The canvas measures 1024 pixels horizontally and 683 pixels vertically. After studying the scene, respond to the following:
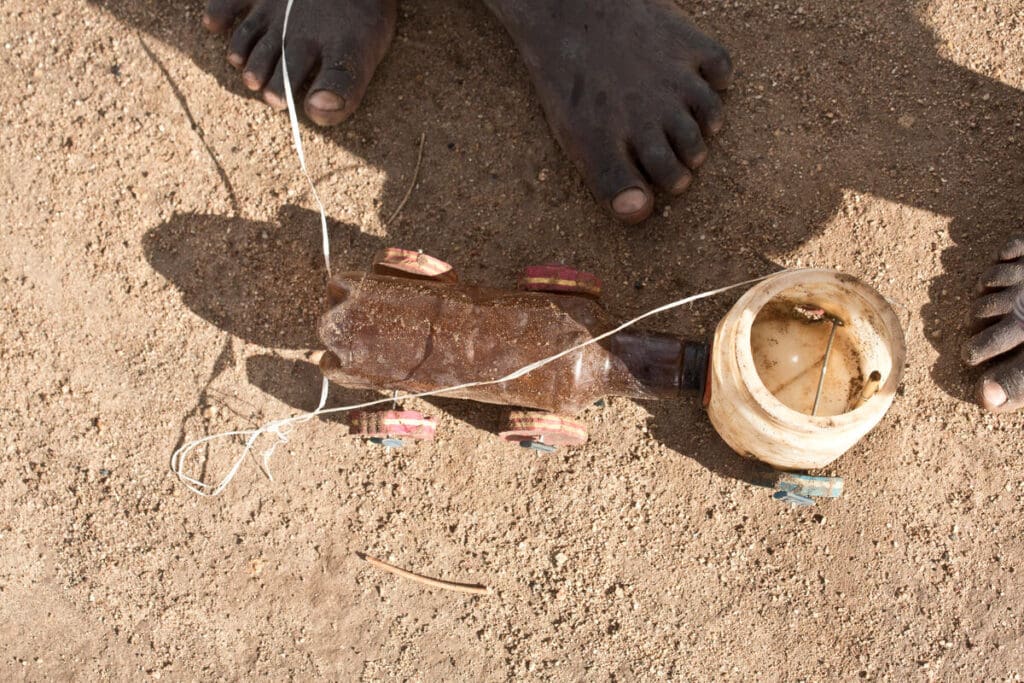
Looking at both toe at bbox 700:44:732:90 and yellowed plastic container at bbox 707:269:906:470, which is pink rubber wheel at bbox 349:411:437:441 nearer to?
yellowed plastic container at bbox 707:269:906:470

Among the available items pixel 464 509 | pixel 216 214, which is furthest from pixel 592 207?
pixel 216 214

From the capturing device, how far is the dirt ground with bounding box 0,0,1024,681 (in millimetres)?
2053

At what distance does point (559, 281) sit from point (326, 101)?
0.78 meters

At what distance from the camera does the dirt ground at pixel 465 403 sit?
2.05 metres

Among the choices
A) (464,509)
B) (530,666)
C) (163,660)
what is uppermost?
(464,509)

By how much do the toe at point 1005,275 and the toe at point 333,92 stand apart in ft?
5.40

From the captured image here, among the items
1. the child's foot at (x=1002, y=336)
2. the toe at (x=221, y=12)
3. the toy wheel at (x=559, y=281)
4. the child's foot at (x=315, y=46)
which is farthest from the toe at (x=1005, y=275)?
the toe at (x=221, y=12)

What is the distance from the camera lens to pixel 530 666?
209cm

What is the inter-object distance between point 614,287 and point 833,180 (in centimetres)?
62

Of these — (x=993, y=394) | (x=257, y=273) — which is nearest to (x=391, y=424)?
(x=257, y=273)

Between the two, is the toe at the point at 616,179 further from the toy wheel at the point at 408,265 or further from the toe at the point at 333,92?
the toe at the point at 333,92

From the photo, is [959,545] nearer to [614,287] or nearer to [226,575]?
[614,287]

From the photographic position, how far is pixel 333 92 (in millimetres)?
2041

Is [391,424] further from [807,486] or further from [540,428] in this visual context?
[807,486]
